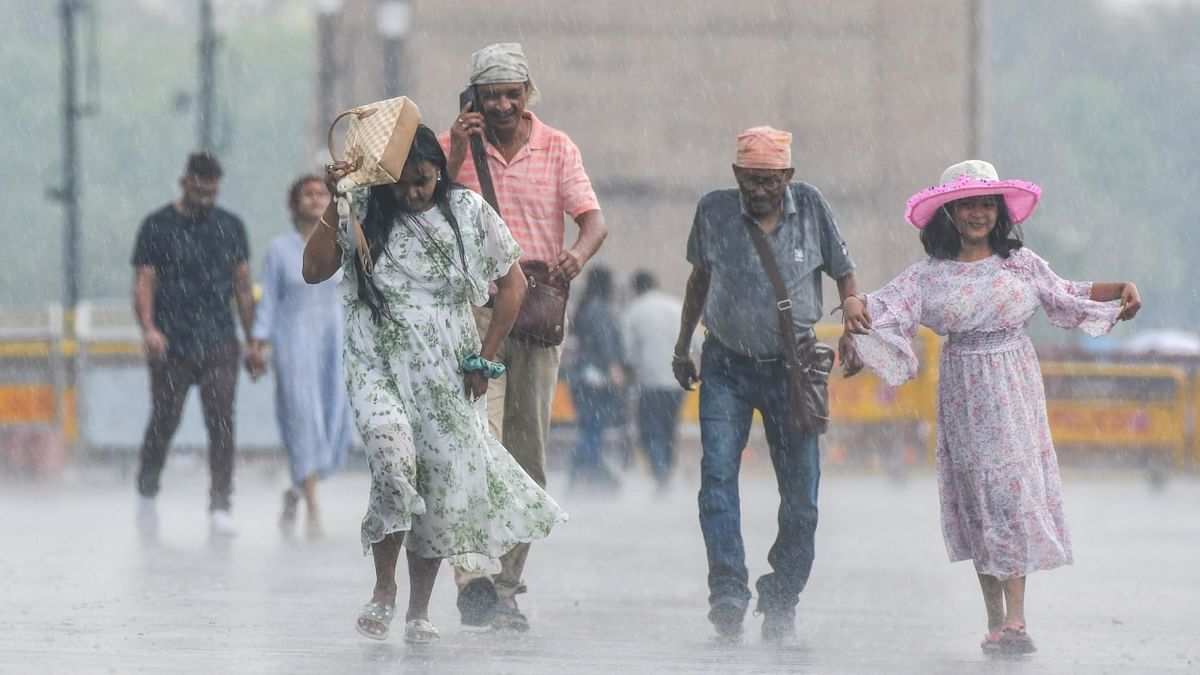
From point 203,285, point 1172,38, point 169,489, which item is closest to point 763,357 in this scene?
point 203,285

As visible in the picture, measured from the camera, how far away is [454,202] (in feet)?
23.6

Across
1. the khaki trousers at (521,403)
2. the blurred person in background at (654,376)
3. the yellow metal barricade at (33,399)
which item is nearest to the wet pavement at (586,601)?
the khaki trousers at (521,403)

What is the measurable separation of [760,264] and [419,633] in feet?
5.70

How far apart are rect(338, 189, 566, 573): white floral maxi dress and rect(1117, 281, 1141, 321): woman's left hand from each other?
1.92 m

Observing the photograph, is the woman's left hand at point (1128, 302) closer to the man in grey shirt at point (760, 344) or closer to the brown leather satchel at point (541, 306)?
the man in grey shirt at point (760, 344)

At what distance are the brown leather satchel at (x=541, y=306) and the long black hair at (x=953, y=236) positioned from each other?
1.25 m

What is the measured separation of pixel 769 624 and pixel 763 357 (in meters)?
0.90

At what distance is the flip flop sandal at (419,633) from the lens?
7154 millimetres

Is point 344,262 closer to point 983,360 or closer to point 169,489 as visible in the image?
point 983,360

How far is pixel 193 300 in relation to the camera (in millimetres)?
11781

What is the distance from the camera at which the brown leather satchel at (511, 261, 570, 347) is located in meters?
7.94

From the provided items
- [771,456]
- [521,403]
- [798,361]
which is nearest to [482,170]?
[521,403]

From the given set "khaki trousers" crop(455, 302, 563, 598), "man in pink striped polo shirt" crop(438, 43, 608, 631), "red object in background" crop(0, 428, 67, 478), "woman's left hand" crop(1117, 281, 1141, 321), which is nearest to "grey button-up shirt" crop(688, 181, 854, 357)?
"man in pink striped polo shirt" crop(438, 43, 608, 631)

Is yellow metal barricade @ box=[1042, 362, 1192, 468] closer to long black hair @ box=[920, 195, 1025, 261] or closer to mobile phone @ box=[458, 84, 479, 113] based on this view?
long black hair @ box=[920, 195, 1025, 261]
